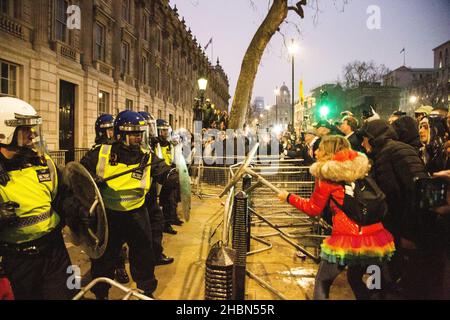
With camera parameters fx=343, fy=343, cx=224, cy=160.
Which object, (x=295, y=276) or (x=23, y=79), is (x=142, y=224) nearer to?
(x=295, y=276)

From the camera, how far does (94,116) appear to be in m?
19.7

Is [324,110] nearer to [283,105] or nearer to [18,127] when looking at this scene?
[18,127]

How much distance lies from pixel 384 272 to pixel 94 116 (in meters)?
18.8

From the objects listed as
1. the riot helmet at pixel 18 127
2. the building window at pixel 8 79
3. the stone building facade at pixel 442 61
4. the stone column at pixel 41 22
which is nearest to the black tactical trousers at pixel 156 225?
the riot helmet at pixel 18 127

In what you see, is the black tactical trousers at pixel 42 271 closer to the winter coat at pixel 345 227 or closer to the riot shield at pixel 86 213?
the riot shield at pixel 86 213

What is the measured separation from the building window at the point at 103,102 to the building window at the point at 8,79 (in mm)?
7512

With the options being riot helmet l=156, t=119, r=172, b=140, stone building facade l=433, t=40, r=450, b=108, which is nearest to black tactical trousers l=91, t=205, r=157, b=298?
riot helmet l=156, t=119, r=172, b=140

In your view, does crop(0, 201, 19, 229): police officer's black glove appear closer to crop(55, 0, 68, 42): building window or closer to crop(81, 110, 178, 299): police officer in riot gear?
crop(81, 110, 178, 299): police officer in riot gear

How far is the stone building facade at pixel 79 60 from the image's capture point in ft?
44.4

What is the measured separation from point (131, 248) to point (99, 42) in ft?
68.2

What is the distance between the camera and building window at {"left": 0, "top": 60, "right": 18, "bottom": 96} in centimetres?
1271

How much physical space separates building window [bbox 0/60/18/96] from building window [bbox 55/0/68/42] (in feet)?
12.4

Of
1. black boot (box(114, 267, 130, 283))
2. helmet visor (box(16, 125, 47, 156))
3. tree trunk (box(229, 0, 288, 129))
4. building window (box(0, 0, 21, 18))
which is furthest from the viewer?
building window (box(0, 0, 21, 18))

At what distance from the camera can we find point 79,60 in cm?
1819
